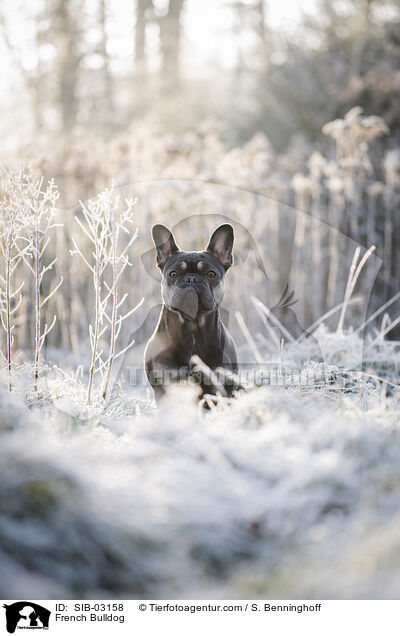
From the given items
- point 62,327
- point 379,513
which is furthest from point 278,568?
point 62,327

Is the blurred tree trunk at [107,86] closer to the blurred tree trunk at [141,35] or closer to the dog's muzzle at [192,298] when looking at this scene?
the blurred tree trunk at [141,35]

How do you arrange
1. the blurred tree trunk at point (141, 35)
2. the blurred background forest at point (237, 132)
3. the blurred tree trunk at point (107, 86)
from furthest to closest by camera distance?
the blurred tree trunk at point (141, 35) → the blurred tree trunk at point (107, 86) → the blurred background forest at point (237, 132)

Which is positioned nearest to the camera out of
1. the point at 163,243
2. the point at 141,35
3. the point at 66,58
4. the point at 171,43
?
the point at 163,243

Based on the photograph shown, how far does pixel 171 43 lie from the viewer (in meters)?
10.1

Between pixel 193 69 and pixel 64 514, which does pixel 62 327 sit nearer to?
pixel 64 514

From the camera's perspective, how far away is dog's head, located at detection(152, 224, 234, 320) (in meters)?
2.65

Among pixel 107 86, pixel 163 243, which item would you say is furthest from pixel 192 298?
pixel 107 86

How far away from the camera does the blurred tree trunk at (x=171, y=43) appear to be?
9.82 m

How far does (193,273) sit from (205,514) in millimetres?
1560

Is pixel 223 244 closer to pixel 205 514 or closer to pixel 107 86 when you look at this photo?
pixel 205 514

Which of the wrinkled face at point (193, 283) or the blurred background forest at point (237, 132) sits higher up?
the blurred background forest at point (237, 132)

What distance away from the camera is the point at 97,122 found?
10141 mm
